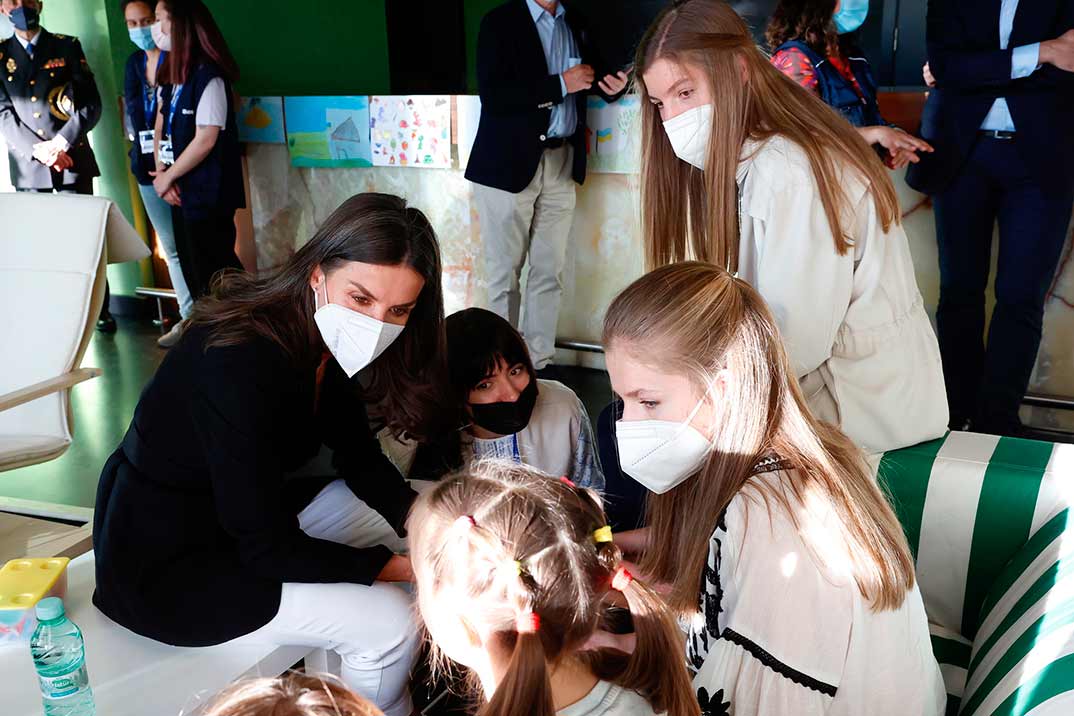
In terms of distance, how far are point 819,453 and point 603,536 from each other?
334 millimetres

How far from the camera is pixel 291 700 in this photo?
2.75ft

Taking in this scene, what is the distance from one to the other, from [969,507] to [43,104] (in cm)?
462

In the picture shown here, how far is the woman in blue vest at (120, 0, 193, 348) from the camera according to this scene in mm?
4254

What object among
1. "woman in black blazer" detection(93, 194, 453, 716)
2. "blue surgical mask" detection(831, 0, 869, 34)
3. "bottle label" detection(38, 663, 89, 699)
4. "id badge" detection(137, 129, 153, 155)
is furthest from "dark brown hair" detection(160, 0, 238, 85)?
"bottle label" detection(38, 663, 89, 699)

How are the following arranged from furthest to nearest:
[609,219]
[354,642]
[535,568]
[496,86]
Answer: [609,219], [496,86], [354,642], [535,568]

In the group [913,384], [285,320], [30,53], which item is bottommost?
[913,384]

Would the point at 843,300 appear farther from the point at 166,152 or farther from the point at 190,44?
the point at 166,152

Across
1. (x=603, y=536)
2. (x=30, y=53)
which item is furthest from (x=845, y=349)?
(x=30, y=53)

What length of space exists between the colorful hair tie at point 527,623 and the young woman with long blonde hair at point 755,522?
1.04 ft

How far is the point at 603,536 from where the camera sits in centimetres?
115

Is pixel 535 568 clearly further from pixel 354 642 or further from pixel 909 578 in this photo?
pixel 354 642

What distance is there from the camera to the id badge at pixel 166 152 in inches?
167

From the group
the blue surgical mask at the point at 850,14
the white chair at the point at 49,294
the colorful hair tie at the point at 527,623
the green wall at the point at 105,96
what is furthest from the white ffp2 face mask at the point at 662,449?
the green wall at the point at 105,96

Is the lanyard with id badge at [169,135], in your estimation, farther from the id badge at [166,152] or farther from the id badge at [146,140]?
the id badge at [146,140]
